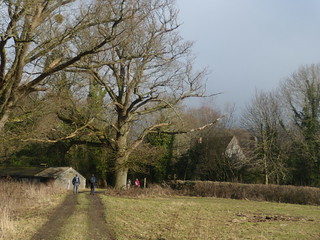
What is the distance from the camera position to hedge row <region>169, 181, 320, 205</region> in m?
30.9

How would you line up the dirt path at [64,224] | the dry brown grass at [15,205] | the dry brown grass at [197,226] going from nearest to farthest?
the dry brown grass at [15,205]
the dirt path at [64,224]
the dry brown grass at [197,226]

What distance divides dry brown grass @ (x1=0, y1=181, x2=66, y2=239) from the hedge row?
18.9m

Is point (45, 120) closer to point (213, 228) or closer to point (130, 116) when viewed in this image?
point (130, 116)

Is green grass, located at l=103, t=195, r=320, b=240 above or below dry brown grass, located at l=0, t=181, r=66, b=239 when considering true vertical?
below

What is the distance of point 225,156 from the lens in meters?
46.7

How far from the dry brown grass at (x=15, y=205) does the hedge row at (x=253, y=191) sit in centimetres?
1895

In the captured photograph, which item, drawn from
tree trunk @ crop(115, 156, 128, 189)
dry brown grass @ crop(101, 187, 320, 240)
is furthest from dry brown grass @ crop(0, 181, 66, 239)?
tree trunk @ crop(115, 156, 128, 189)

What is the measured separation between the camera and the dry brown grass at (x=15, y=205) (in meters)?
11.2

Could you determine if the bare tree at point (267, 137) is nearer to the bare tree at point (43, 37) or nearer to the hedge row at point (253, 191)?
the hedge row at point (253, 191)

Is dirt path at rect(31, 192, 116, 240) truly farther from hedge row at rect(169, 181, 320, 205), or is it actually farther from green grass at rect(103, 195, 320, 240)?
hedge row at rect(169, 181, 320, 205)

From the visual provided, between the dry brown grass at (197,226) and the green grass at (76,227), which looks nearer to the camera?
the green grass at (76,227)

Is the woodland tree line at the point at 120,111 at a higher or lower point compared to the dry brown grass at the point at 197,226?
higher

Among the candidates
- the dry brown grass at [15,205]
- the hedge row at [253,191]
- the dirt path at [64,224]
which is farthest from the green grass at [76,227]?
the hedge row at [253,191]

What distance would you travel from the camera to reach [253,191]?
1352 inches
